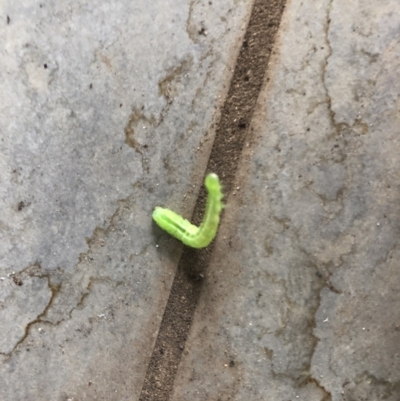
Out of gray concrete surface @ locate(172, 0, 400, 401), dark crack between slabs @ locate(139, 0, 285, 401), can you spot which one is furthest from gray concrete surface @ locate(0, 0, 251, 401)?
gray concrete surface @ locate(172, 0, 400, 401)

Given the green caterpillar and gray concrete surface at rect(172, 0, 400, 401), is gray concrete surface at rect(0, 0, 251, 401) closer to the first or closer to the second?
the green caterpillar

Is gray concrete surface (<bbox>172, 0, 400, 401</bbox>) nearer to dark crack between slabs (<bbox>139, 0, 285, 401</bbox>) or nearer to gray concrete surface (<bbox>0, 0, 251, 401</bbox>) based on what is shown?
dark crack between slabs (<bbox>139, 0, 285, 401</bbox>)

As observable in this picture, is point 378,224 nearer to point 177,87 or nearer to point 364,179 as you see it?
point 364,179

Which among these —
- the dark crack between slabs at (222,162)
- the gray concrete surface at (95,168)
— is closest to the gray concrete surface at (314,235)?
the dark crack between slabs at (222,162)

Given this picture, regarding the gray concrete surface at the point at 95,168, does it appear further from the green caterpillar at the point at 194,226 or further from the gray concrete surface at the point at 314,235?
the gray concrete surface at the point at 314,235

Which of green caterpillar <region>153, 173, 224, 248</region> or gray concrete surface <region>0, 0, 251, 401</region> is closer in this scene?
green caterpillar <region>153, 173, 224, 248</region>

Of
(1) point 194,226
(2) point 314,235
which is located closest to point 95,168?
(1) point 194,226
